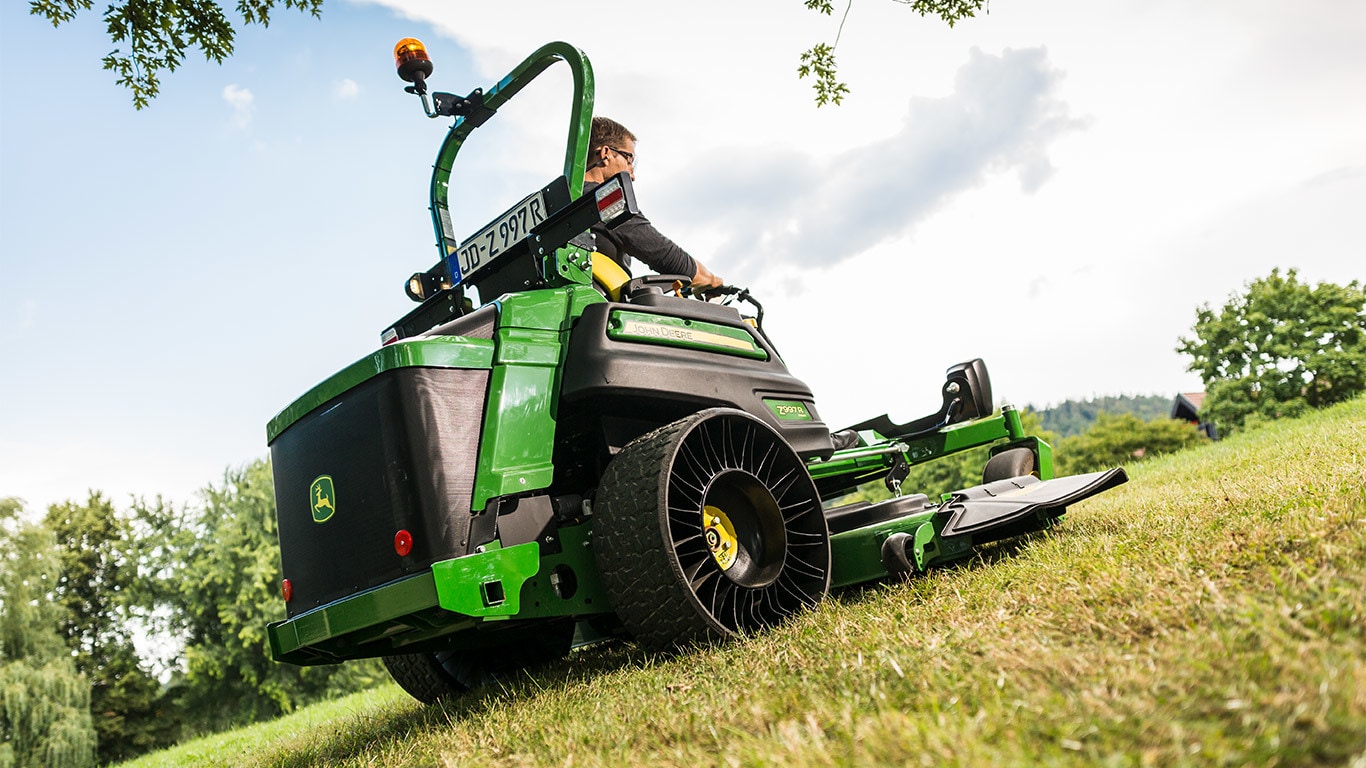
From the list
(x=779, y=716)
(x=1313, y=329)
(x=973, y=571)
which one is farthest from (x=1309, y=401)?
(x=779, y=716)

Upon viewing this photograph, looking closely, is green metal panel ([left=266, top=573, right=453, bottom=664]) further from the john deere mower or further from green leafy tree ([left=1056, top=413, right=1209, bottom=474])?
green leafy tree ([left=1056, top=413, right=1209, bottom=474])

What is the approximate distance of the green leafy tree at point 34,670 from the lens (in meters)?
21.5

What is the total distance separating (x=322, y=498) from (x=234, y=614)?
98.0 ft

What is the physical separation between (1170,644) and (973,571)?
1.87 meters

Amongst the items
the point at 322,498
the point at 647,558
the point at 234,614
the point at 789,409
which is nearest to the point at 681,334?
the point at 789,409

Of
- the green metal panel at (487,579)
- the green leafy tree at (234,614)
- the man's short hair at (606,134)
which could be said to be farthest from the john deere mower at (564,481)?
the green leafy tree at (234,614)

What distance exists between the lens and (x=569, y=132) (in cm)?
427

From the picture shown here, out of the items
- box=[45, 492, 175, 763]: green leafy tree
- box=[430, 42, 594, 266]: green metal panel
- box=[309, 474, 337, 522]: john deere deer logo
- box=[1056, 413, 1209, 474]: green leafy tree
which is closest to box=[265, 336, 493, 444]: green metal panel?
box=[309, 474, 337, 522]: john deere deer logo

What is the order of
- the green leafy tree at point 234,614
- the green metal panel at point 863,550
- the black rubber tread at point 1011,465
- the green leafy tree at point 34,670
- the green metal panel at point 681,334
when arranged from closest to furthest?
the green metal panel at point 681,334 < the green metal panel at point 863,550 < the black rubber tread at point 1011,465 < the green leafy tree at point 34,670 < the green leafy tree at point 234,614

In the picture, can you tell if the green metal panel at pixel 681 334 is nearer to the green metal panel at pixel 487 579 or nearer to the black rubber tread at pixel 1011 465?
the green metal panel at pixel 487 579

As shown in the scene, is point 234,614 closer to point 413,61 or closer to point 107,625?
point 107,625

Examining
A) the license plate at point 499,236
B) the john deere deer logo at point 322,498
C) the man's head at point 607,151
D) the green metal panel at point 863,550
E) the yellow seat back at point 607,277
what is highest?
the man's head at point 607,151

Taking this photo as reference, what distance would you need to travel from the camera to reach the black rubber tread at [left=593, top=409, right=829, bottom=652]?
3.18 metres

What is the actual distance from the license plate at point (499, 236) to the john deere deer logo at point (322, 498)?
127 centimetres
